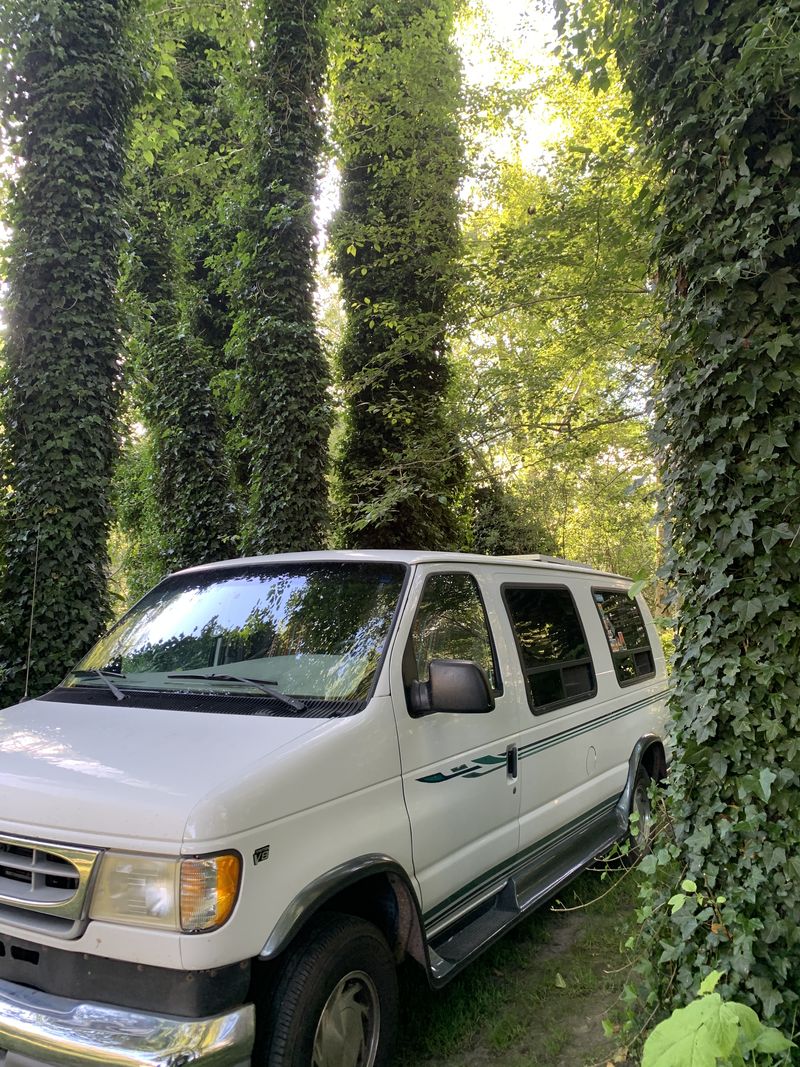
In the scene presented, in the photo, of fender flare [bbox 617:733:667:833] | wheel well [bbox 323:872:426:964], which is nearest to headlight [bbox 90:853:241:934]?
wheel well [bbox 323:872:426:964]

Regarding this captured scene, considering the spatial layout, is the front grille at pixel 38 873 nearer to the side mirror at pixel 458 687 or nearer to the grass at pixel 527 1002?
the side mirror at pixel 458 687

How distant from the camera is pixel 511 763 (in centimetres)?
360

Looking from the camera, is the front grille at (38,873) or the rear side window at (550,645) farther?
the rear side window at (550,645)

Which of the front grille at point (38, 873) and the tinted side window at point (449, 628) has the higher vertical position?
the tinted side window at point (449, 628)

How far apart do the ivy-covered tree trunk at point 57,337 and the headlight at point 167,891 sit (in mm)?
5251

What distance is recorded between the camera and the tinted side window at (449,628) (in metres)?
3.15

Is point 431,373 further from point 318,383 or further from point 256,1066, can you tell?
point 256,1066

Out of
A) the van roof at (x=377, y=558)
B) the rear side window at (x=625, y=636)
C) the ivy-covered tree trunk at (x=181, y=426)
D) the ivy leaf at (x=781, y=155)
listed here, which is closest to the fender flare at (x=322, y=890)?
the van roof at (x=377, y=558)

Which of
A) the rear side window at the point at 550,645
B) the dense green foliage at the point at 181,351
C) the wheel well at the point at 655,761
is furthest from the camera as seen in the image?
the dense green foliage at the point at 181,351

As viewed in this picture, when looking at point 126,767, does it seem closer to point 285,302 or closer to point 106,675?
point 106,675

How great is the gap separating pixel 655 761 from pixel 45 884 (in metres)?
4.75

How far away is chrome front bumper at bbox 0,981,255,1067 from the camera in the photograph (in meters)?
1.91

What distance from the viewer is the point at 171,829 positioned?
79.8 inches

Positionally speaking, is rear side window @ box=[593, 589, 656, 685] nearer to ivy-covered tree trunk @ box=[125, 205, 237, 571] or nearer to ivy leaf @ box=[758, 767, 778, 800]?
ivy leaf @ box=[758, 767, 778, 800]
